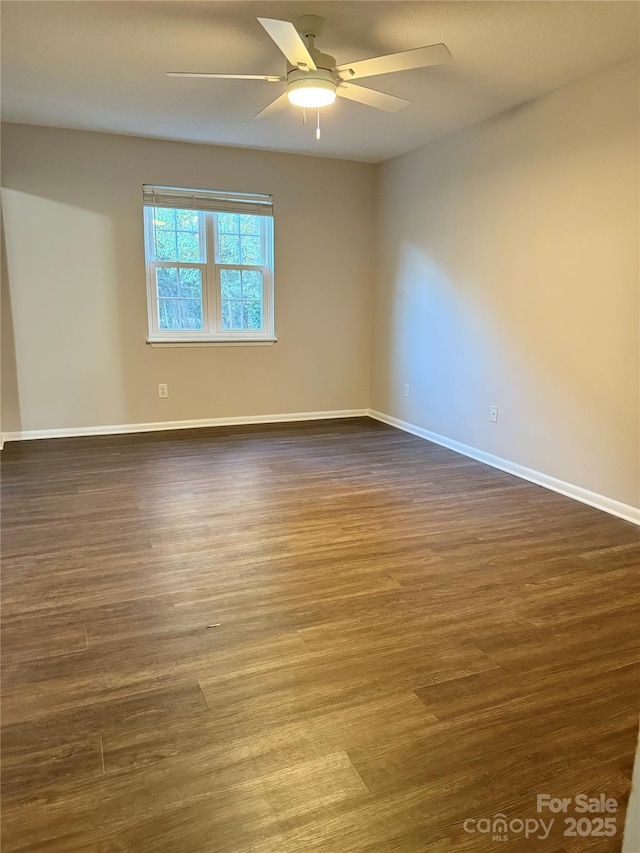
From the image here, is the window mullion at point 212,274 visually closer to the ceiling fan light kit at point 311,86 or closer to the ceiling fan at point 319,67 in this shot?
the ceiling fan at point 319,67

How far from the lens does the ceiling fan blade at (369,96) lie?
294 centimetres

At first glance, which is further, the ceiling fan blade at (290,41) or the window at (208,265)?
the window at (208,265)

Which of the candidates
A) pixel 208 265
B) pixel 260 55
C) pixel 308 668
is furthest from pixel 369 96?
pixel 308 668

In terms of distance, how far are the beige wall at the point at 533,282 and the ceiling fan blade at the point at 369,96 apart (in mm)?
1172

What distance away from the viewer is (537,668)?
1.96 m

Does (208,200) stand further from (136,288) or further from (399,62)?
(399,62)

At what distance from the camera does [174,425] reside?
5.41m

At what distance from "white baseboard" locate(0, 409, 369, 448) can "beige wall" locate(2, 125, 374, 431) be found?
0.18 feet

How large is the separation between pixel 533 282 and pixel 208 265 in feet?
9.36

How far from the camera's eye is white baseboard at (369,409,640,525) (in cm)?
338

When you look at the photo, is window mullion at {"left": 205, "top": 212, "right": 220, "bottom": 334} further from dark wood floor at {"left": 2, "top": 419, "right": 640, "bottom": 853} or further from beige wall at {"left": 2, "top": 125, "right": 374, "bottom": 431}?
dark wood floor at {"left": 2, "top": 419, "right": 640, "bottom": 853}

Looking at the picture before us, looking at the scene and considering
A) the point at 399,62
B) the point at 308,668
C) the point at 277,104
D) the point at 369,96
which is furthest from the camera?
the point at 277,104

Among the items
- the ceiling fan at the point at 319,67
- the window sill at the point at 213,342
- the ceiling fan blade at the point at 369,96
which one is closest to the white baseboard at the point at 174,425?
the window sill at the point at 213,342

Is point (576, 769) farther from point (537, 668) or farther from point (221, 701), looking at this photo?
point (221, 701)
